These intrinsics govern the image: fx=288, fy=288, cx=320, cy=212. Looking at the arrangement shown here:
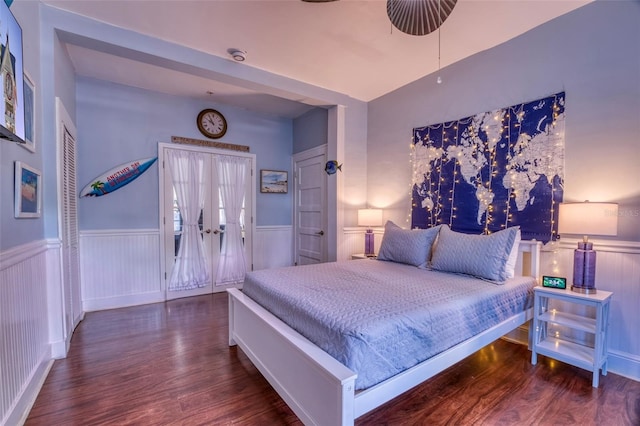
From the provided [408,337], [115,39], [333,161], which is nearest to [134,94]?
[115,39]

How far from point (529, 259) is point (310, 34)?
9.20ft

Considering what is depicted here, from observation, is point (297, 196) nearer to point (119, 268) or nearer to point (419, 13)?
point (119, 268)

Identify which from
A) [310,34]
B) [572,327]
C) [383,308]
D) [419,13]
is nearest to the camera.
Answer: [383,308]

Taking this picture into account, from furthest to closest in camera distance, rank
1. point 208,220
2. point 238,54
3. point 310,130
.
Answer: point 310,130
point 208,220
point 238,54

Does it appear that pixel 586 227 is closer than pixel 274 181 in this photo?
Yes

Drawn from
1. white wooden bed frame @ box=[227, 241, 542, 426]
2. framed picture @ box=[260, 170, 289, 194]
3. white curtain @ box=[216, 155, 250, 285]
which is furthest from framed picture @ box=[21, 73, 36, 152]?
framed picture @ box=[260, 170, 289, 194]

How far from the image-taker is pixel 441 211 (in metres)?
3.17

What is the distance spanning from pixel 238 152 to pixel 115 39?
209 centimetres

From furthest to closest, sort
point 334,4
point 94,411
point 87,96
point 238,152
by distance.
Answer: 1. point 238,152
2. point 87,96
3. point 334,4
4. point 94,411

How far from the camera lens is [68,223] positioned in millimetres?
2654

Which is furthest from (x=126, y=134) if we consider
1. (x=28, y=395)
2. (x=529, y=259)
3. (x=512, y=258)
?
(x=529, y=259)

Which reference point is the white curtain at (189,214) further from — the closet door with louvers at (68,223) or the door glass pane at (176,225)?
the closet door with louvers at (68,223)

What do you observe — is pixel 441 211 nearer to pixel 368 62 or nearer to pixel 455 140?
pixel 455 140

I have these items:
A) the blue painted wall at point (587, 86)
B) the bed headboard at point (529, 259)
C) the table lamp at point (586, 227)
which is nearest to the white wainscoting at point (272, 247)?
the blue painted wall at point (587, 86)
